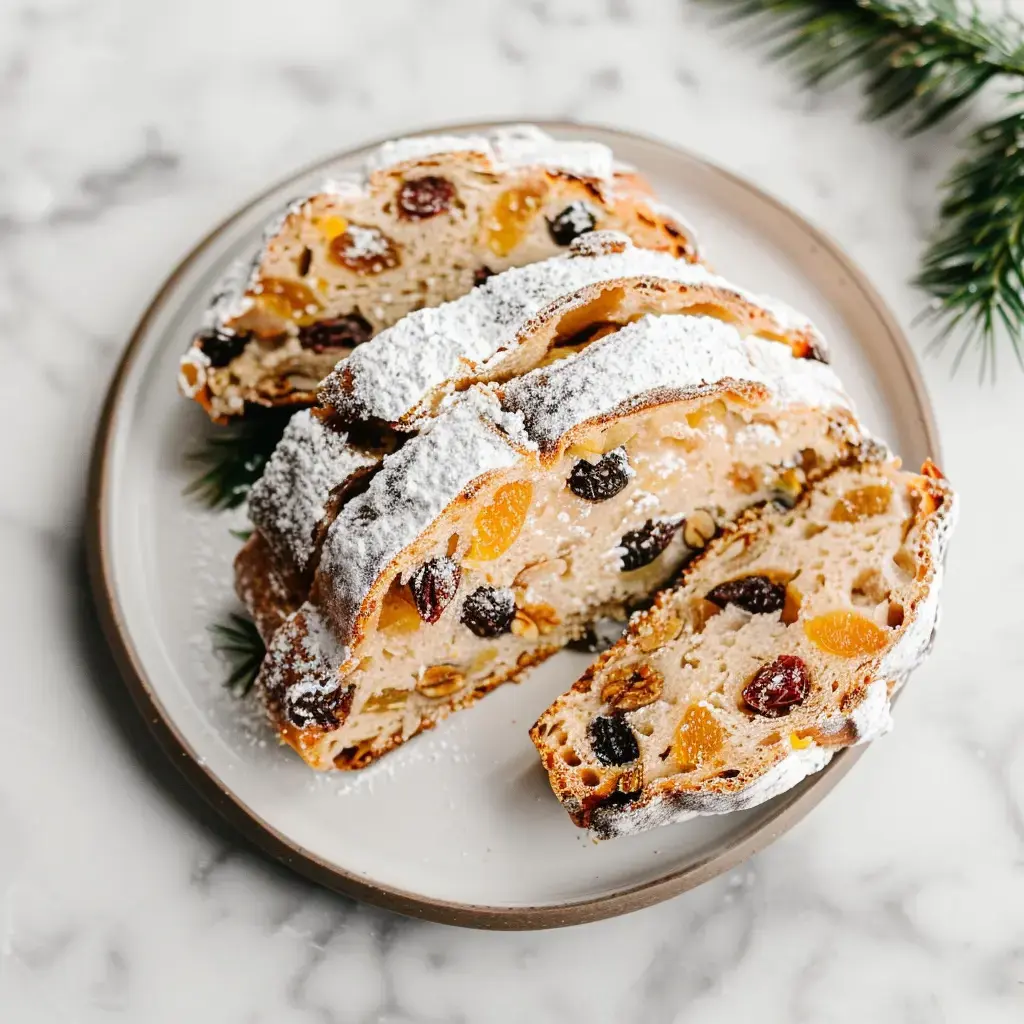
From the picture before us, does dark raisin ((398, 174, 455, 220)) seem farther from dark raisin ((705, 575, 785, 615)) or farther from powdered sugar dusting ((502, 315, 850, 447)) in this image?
dark raisin ((705, 575, 785, 615))

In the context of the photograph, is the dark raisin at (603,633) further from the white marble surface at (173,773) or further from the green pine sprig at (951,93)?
the green pine sprig at (951,93)

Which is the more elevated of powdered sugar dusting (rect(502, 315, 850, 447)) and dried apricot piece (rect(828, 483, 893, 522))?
powdered sugar dusting (rect(502, 315, 850, 447))

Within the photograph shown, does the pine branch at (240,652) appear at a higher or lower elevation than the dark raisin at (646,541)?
lower

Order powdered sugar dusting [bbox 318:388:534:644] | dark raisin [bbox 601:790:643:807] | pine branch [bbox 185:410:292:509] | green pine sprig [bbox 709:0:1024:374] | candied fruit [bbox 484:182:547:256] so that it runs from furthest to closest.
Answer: green pine sprig [bbox 709:0:1024:374], pine branch [bbox 185:410:292:509], candied fruit [bbox 484:182:547:256], dark raisin [bbox 601:790:643:807], powdered sugar dusting [bbox 318:388:534:644]

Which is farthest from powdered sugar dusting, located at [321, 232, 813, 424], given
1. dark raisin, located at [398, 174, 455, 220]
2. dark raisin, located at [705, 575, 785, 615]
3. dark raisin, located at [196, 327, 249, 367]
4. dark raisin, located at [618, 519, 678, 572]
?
dark raisin, located at [705, 575, 785, 615]

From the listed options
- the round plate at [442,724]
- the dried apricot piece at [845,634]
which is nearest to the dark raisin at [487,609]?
the round plate at [442,724]
